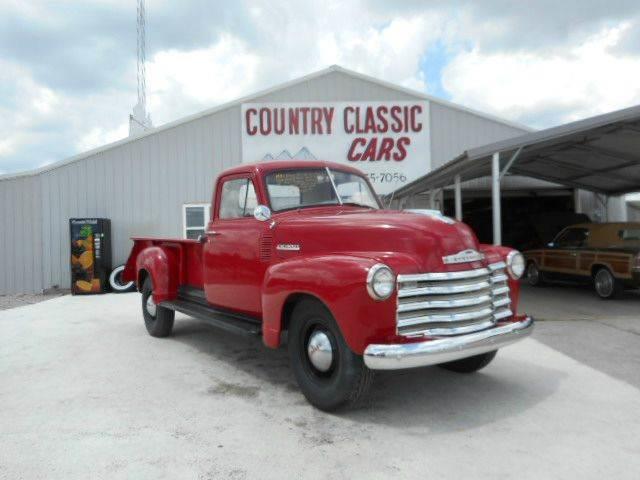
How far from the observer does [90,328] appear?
24.5 feet

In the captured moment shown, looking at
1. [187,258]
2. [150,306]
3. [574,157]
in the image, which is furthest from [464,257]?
[574,157]

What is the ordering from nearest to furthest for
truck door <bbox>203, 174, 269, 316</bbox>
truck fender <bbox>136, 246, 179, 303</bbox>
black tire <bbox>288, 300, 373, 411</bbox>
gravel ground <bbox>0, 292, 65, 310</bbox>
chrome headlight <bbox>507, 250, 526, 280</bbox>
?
black tire <bbox>288, 300, 373, 411</bbox>, chrome headlight <bbox>507, 250, 526, 280</bbox>, truck door <bbox>203, 174, 269, 316</bbox>, truck fender <bbox>136, 246, 179, 303</bbox>, gravel ground <bbox>0, 292, 65, 310</bbox>

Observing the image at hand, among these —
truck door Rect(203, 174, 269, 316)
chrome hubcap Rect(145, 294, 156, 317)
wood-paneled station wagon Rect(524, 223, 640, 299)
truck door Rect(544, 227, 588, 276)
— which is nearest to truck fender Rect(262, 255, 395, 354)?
truck door Rect(203, 174, 269, 316)

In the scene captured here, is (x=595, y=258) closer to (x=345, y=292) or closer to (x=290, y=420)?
(x=345, y=292)

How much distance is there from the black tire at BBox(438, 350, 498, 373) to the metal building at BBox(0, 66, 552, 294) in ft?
31.8

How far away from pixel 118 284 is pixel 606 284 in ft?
34.5

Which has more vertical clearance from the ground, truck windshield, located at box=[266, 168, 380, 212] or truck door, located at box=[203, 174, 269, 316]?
truck windshield, located at box=[266, 168, 380, 212]

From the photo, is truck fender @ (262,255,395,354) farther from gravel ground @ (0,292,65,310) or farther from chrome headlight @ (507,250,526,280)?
gravel ground @ (0,292,65,310)

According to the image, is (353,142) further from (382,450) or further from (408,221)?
(382,450)

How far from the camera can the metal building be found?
42.1ft

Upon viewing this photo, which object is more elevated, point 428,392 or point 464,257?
point 464,257

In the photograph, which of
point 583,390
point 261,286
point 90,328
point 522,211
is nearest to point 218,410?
point 261,286

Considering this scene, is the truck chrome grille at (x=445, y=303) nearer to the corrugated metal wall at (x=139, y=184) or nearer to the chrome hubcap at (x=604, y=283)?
the chrome hubcap at (x=604, y=283)

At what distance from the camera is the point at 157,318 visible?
6609 millimetres
